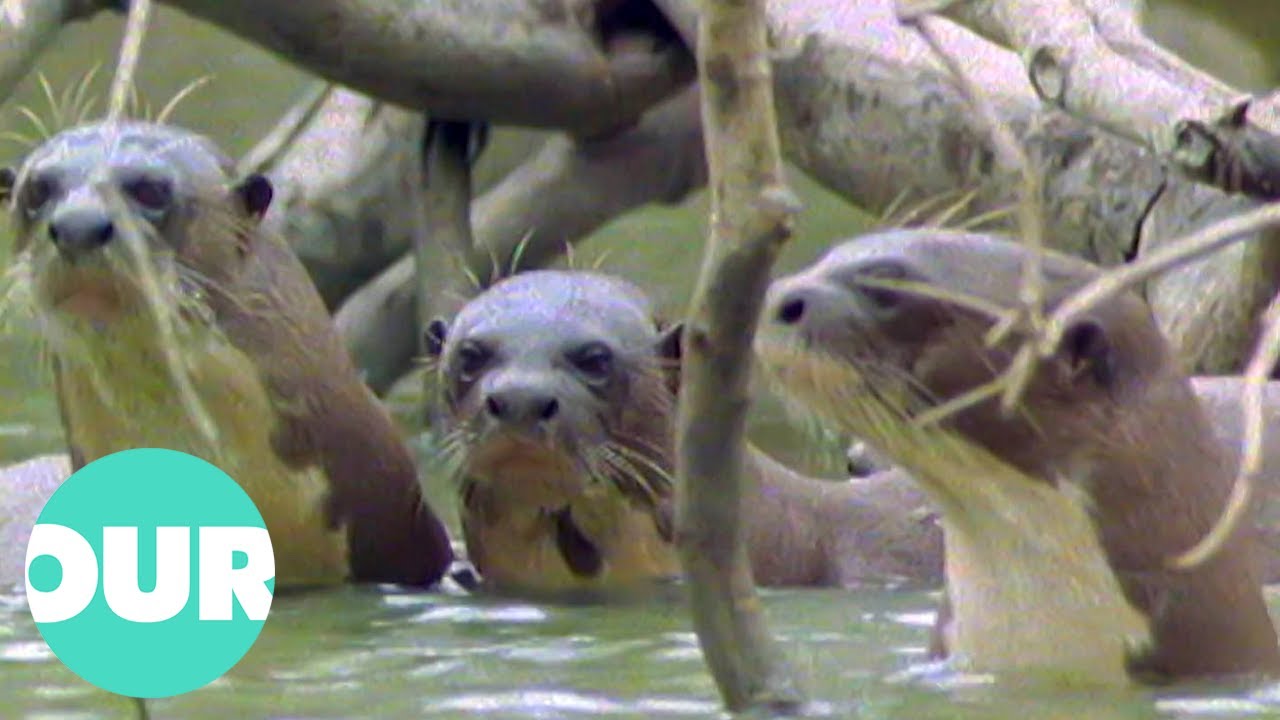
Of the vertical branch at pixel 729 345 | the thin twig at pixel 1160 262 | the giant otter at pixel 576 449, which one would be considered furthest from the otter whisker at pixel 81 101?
the thin twig at pixel 1160 262

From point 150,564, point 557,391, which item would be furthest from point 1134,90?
point 150,564

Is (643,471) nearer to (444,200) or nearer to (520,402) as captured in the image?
(520,402)

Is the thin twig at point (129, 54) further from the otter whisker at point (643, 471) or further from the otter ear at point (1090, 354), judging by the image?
the otter whisker at point (643, 471)

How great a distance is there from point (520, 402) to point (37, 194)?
0.75 meters

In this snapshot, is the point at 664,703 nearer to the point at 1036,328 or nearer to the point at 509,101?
the point at 1036,328

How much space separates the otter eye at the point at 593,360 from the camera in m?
Result: 4.93

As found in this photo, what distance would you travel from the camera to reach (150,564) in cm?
275

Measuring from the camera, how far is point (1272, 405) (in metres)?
5.41

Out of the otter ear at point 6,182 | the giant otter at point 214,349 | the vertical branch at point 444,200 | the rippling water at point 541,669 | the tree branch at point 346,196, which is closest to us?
the rippling water at point 541,669

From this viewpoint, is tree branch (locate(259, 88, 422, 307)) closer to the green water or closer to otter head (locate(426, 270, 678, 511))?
the green water

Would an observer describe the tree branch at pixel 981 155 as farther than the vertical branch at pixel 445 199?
No

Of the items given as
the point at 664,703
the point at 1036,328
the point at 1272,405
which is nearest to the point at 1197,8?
the point at 1272,405

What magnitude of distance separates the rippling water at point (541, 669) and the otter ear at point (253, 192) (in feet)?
1.95

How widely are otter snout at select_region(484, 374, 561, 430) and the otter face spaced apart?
2.35ft
